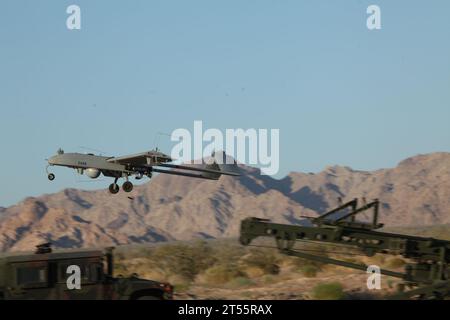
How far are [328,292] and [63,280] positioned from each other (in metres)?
8.64

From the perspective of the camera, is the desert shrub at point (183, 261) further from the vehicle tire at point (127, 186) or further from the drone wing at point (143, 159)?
the drone wing at point (143, 159)

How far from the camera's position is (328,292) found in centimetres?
2144

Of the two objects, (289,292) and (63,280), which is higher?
(63,280)

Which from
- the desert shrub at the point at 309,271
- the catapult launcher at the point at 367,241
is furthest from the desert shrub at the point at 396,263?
the catapult launcher at the point at 367,241

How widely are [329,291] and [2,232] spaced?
153180 millimetres

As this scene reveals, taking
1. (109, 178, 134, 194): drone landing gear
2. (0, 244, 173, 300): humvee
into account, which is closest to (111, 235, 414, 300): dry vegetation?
(109, 178, 134, 194): drone landing gear

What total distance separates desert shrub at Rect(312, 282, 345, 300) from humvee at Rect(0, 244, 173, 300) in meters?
6.68

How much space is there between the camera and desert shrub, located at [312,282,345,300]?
69.9ft

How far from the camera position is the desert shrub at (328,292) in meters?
21.3

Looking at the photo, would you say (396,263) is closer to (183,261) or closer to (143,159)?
(183,261)

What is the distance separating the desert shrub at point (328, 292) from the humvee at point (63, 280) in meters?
6.68

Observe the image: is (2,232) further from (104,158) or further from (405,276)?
(405,276)

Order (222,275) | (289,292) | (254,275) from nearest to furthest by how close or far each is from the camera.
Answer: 1. (289,292)
2. (222,275)
3. (254,275)

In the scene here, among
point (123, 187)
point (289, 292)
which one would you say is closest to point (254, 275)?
point (289, 292)
